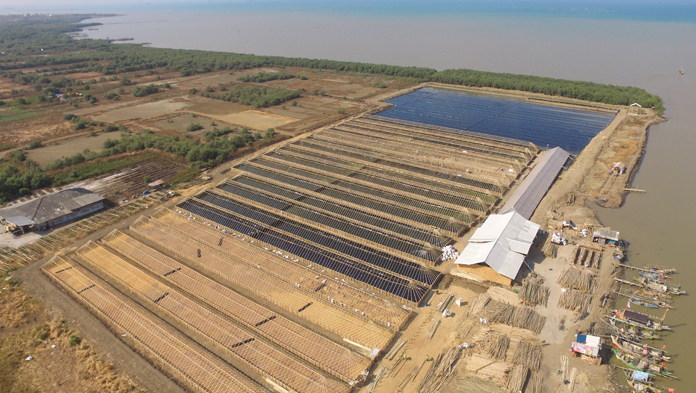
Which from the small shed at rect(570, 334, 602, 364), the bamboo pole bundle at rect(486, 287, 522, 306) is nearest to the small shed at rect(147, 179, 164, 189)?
the bamboo pole bundle at rect(486, 287, 522, 306)

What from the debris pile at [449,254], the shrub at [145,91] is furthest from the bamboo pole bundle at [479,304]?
the shrub at [145,91]

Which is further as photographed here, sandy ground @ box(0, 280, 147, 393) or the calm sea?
the calm sea

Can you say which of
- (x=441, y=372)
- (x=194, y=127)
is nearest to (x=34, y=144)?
(x=194, y=127)

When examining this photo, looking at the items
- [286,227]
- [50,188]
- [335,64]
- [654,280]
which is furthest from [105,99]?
[654,280]

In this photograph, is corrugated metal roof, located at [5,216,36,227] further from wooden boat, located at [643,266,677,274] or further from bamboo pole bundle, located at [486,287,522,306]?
wooden boat, located at [643,266,677,274]

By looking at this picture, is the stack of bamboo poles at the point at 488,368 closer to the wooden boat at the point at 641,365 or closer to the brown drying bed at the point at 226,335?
the wooden boat at the point at 641,365

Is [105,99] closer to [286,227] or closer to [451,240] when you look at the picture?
[286,227]
